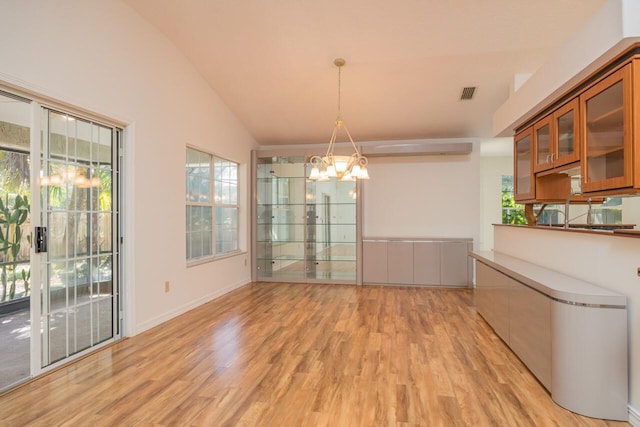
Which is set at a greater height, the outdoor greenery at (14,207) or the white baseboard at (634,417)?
the outdoor greenery at (14,207)

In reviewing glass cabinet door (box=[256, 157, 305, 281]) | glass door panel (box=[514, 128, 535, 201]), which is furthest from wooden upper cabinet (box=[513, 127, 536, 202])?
glass cabinet door (box=[256, 157, 305, 281])

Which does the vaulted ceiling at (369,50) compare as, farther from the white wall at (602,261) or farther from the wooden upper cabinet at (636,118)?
the white wall at (602,261)

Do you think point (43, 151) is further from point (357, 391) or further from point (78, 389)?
point (357, 391)

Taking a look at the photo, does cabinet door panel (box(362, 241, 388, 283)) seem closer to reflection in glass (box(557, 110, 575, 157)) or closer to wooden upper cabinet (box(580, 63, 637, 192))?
reflection in glass (box(557, 110, 575, 157))

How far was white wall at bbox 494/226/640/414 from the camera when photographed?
6.59 ft

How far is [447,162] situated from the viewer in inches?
252

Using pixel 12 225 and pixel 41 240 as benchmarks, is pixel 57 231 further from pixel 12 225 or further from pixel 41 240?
pixel 12 225

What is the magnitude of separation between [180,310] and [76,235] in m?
1.66

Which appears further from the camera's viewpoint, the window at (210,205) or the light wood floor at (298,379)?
the window at (210,205)

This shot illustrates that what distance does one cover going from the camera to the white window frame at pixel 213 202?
185 inches

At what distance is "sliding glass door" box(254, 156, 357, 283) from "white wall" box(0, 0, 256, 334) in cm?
145

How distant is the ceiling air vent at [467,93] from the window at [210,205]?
3824 millimetres

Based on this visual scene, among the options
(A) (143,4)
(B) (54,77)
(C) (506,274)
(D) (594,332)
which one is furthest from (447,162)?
(B) (54,77)

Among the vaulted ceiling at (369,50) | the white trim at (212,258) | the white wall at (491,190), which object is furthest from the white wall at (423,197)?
the white trim at (212,258)
